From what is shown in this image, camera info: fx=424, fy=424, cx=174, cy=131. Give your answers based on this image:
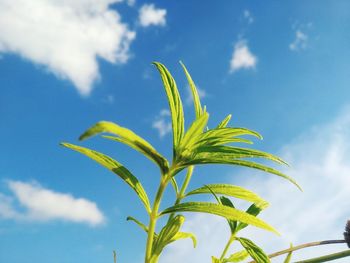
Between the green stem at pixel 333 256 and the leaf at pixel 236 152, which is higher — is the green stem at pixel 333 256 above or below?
below

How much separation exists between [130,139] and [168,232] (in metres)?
0.28

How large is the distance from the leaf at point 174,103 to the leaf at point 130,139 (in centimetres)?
9

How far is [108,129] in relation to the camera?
0.80 m

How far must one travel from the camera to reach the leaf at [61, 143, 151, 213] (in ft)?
3.32

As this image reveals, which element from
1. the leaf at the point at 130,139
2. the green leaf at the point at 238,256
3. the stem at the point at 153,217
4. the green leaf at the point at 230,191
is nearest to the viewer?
the leaf at the point at 130,139

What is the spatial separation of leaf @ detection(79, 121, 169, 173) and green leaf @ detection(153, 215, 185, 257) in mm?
126

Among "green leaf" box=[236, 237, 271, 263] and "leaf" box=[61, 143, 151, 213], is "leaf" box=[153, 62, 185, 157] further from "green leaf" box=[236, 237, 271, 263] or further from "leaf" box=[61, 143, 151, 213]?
"green leaf" box=[236, 237, 271, 263]

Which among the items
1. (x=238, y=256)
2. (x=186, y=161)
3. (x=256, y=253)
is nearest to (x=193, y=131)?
(x=186, y=161)

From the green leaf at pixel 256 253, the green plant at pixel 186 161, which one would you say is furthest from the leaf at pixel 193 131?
the green leaf at pixel 256 253

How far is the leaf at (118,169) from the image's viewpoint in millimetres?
1012

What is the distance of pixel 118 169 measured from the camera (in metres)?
1.05

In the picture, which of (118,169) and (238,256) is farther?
(238,256)

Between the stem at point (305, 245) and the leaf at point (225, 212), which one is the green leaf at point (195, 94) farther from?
the stem at point (305, 245)

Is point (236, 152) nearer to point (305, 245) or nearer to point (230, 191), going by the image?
point (230, 191)
